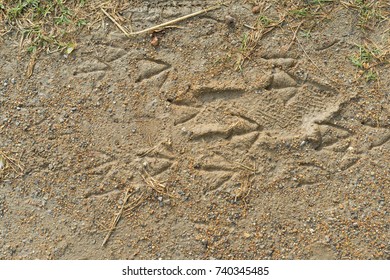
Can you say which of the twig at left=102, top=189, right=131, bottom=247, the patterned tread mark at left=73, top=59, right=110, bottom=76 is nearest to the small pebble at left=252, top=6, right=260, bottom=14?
the patterned tread mark at left=73, top=59, right=110, bottom=76

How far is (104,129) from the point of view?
2354mm

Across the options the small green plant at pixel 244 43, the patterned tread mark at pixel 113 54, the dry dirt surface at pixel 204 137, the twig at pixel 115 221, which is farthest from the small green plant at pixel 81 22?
the twig at pixel 115 221

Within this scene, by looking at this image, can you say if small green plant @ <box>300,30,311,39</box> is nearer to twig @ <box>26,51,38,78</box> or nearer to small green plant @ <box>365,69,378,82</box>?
small green plant @ <box>365,69,378,82</box>

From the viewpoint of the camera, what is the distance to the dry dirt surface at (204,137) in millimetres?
2242

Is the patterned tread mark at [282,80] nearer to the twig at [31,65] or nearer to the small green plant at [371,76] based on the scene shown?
the small green plant at [371,76]

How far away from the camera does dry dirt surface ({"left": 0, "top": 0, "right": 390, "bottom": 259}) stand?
224 cm

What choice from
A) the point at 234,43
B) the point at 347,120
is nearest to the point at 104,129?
the point at 234,43

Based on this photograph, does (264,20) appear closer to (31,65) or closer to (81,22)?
(81,22)

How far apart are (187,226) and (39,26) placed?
1454 mm

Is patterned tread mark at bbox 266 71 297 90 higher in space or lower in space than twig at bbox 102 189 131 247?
higher

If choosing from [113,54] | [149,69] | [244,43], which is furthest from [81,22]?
[244,43]

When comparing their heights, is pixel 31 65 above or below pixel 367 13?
below

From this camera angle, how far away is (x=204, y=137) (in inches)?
90.9

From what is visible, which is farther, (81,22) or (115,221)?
(81,22)
